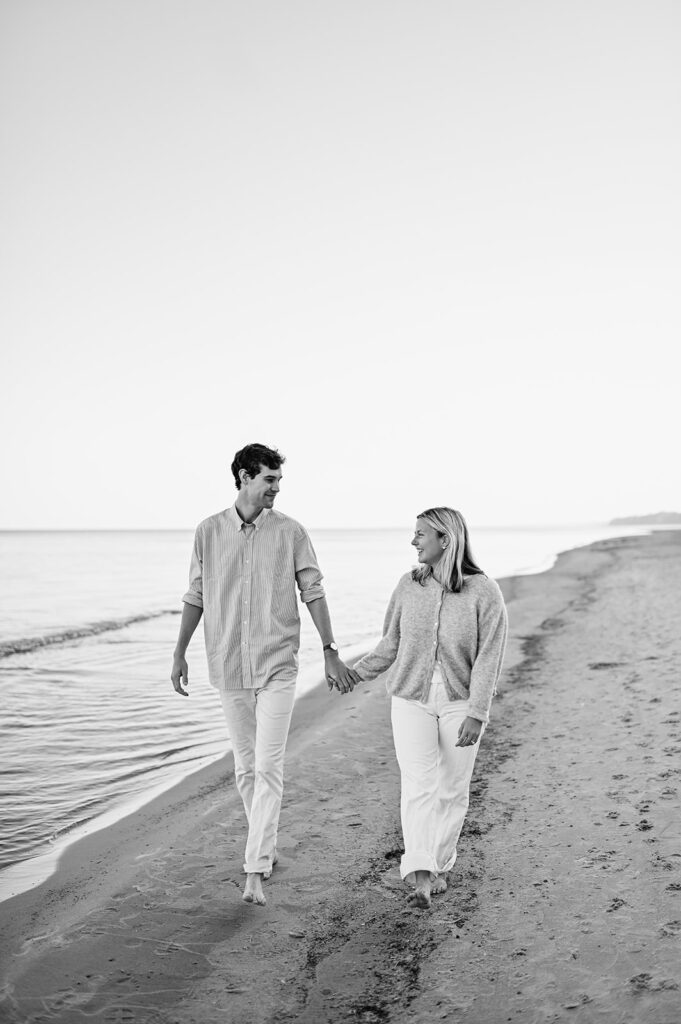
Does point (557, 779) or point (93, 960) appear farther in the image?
point (557, 779)

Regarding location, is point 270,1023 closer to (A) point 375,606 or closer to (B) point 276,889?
(B) point 276,889

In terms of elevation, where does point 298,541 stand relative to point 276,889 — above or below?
above

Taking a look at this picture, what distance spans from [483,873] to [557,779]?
174cm

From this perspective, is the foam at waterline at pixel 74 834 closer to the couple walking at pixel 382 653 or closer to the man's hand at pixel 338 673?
the couple walking at pixel 382 653

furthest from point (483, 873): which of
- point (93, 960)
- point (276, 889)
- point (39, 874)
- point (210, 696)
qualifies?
Result: point (210, 696)

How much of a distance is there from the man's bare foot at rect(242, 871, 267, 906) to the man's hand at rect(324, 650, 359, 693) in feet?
3.48

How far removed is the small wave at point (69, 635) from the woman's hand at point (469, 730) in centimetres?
1317

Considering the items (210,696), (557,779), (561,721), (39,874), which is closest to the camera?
(39,874)

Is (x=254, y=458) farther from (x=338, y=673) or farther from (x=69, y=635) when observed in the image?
(x=69, y=635)

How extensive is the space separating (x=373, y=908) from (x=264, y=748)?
98 centimetres

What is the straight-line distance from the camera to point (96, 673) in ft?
41.4

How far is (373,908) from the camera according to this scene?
3.88 m

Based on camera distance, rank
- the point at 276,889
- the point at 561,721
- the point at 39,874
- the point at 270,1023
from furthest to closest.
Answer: the point at 561,721, the point at 39,874, the point at 276,889, the point at 270,1023

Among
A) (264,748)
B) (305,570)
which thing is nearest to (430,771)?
(264,748)
